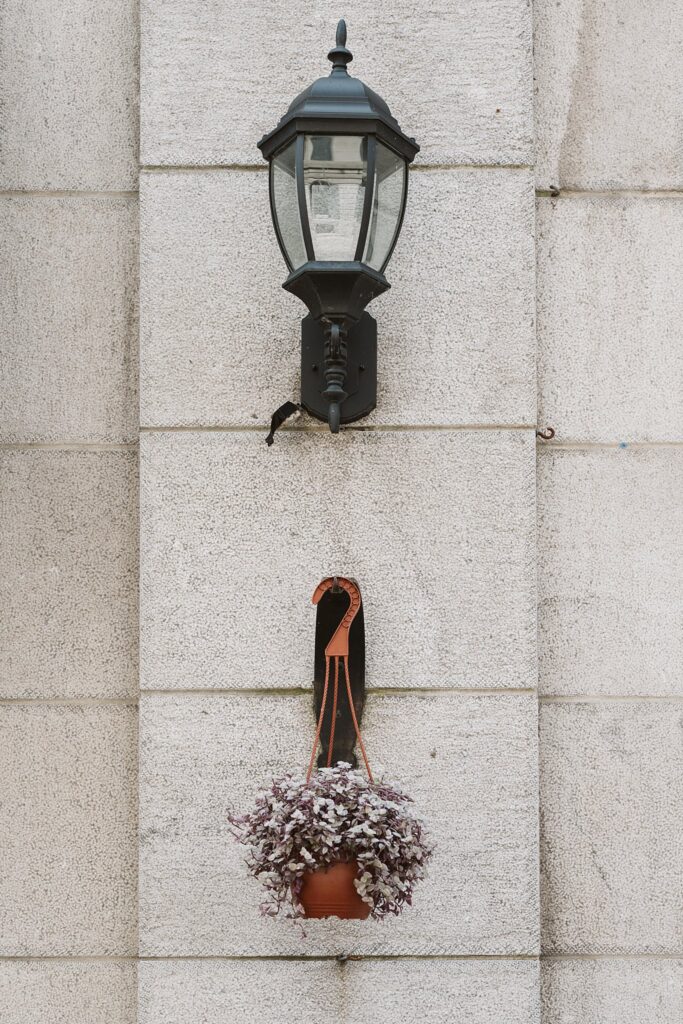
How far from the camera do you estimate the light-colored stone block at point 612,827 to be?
11.7 ft

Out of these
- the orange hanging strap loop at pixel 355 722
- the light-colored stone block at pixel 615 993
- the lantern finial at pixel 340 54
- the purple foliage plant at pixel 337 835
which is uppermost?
the lantern finial at pixel 340 54

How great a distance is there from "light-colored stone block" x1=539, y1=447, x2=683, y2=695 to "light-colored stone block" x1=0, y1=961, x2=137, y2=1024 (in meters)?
1.53

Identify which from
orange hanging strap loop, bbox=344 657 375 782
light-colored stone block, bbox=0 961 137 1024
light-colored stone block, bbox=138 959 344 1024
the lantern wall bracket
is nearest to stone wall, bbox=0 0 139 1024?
light-colored stone block, bbox=0 961 137 1024

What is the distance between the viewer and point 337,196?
10.5 feet

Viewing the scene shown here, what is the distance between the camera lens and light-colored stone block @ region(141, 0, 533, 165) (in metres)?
3.67

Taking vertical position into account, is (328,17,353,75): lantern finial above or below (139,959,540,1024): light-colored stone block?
above

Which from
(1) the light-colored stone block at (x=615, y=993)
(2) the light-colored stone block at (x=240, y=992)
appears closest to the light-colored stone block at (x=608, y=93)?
(1) the light-colored stone block at (x=615, y=993)

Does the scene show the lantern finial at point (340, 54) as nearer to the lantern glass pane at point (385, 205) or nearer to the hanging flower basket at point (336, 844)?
the lantern glass pane at point (385, 205)

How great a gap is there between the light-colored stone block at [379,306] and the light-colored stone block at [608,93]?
279 millimetres

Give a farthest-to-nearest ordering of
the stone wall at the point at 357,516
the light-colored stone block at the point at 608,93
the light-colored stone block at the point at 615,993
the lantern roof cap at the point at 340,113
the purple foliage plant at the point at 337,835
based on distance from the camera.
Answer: the light-colored stone block at the point at 608,93 → the light-colored stone block at the point at 615,993 → the stone wall at the point at 357,516 → the lantern roof cap at the point at 340,113 → the purple foliage plant at the point at 337,835

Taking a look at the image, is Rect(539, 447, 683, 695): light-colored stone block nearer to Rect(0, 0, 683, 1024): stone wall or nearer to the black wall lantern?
Rect(0, 0, 683, 1024): stone wall

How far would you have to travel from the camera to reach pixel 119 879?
142 inches

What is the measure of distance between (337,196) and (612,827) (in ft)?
6.47

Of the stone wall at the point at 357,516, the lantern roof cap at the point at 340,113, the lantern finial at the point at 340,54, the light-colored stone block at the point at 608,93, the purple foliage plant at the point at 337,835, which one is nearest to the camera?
the purple foliage plant at the point at 337,835
